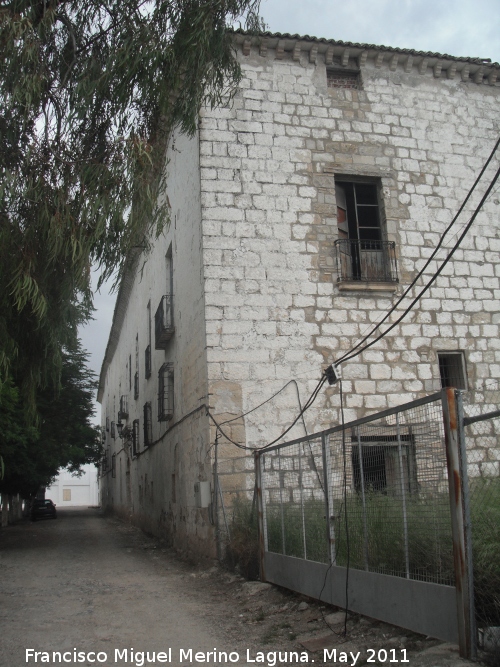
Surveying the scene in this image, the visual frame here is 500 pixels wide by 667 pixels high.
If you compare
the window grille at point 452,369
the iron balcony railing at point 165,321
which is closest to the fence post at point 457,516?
the window grille at point 452,369

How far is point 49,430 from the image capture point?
63.5 ft

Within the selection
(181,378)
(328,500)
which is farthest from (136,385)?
(328,500)

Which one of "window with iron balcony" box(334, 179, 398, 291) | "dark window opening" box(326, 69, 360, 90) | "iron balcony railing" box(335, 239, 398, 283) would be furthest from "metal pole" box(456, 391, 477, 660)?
"dark window opening" box(326, 69, 360, 90)

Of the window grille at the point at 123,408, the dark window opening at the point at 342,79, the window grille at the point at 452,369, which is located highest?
the dark window opening at the point at 342,79

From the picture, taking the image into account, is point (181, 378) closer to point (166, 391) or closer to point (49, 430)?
point (166, 391)

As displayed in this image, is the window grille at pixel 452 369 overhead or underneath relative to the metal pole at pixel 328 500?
overhead

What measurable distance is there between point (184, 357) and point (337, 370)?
3.16m

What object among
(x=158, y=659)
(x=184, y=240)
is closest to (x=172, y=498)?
(x=184, y=240)

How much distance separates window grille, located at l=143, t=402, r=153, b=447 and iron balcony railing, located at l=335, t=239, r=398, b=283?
8363 mm

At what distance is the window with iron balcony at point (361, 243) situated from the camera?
10719mm

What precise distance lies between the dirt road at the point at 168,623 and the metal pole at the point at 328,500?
564 mm

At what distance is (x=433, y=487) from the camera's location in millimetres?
4703

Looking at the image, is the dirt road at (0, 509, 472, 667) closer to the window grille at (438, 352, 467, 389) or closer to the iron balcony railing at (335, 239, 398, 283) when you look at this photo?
the window grille at (438, 352, 467, 389)

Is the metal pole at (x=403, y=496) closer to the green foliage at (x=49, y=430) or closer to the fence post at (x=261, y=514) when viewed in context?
the fence post at (x=261, y=514)
